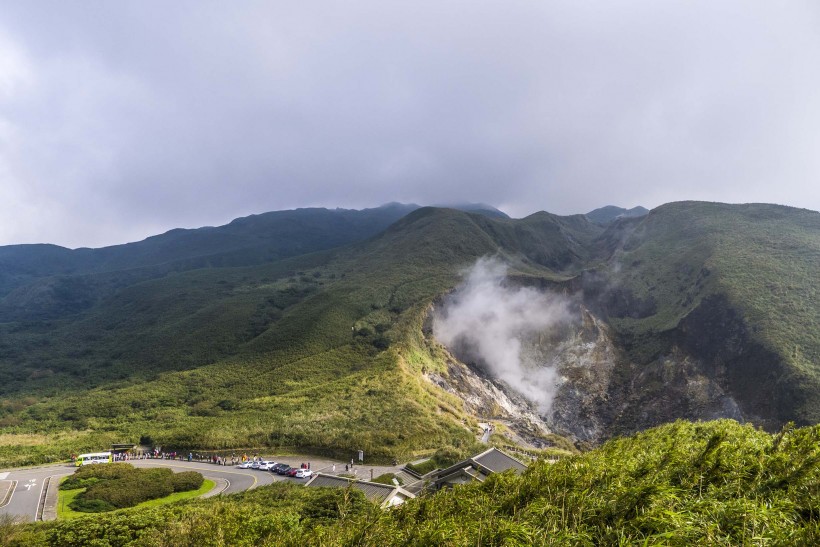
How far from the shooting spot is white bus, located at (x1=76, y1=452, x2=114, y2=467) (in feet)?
124

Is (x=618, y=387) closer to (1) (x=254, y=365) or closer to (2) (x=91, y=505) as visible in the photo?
(1) (x=254, y=365)

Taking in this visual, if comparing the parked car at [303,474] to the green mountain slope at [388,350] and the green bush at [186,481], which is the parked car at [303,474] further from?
the green bush at [186,481]

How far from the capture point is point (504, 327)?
74875 mm

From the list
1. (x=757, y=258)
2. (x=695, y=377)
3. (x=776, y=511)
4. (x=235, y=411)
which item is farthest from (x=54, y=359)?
(x=757, y=258)

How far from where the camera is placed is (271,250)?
182625 millimetres

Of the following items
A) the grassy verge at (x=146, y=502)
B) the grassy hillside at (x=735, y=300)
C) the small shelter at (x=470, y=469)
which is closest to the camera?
the small shelter at (x=470, y=469)

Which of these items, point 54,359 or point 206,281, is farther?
point 206,281

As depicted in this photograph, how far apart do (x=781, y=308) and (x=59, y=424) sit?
95230 mm

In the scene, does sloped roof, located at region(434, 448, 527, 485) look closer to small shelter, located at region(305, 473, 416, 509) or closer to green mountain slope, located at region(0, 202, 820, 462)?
small shelter, located at region(305, 473, 416, 509)

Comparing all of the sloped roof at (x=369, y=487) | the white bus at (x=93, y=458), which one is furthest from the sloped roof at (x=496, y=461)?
the white bus at (x=93, y=458)

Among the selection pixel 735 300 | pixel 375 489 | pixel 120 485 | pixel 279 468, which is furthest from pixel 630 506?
pixel 735 300

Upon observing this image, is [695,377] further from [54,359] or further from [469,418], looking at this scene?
[54,359]

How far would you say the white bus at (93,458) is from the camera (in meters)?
37.7

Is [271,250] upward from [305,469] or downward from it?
upward
